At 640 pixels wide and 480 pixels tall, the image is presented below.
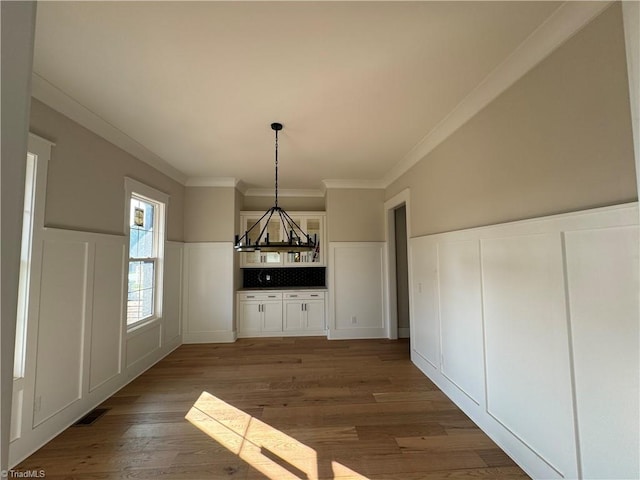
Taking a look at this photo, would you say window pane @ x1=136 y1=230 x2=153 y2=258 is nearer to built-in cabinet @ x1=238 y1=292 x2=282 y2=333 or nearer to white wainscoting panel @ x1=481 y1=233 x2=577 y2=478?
built-in cabinet @ x1=238 y1=292 x2=282 y2=333

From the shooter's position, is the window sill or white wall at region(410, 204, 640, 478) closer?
white wall at region(410, 204, 640, 478)

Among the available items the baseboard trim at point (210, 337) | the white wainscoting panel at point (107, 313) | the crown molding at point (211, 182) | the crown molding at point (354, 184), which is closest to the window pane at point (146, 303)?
the white wainscoting panel at point (107, 313)

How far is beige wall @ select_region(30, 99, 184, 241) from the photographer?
85.0 inches

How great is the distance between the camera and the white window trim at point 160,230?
120 inches

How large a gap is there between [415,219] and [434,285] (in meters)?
0.90

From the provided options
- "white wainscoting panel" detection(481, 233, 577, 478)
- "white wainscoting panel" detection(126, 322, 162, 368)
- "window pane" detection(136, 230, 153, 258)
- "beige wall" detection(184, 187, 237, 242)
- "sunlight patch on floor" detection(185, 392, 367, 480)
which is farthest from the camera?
"beige wall" detection(184, 187, 237, 242)

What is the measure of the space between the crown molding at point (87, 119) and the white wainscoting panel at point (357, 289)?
2914 millimetres

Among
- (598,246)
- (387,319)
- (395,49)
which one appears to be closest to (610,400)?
(598,246)

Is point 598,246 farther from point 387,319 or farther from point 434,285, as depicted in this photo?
point 387,319

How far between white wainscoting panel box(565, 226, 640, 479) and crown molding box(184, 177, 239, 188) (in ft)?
14.0

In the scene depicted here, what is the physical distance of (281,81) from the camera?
2.05m

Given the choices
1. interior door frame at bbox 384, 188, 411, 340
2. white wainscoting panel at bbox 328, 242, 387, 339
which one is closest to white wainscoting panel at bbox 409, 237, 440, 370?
interior door frame at bbox 384, 188, 411, 340

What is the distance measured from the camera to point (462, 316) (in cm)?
248

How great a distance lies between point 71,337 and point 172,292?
1.81m
